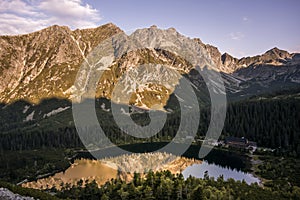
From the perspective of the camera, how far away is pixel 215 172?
99875mm

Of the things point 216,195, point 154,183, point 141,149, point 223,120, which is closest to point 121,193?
point 154,183

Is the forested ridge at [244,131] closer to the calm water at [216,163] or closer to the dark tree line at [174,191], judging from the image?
the calm water at [216,163]

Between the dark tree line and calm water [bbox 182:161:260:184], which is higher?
the dark tree line

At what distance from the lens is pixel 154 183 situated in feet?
223

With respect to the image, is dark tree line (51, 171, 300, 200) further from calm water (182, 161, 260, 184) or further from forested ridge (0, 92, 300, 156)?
A: forested ridge (0, 92, 300, 156)

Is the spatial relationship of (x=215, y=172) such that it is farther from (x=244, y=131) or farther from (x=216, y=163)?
(x=244, y=131)

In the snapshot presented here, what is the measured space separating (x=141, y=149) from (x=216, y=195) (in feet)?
299

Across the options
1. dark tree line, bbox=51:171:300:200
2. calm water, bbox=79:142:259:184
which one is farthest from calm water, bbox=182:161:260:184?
dark tree line, bbox=51:171:300:200

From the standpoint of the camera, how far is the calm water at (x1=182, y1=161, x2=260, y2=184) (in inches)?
3674

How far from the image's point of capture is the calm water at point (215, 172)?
9331 cm

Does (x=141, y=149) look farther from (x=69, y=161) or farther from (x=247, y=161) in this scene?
(x=247, y=161)

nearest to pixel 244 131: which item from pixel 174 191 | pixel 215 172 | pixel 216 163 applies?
pixel 216 163

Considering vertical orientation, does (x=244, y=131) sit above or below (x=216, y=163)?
above

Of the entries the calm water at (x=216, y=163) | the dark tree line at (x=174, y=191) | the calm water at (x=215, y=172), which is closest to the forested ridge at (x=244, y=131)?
the calm water at (x=216, y=163)
